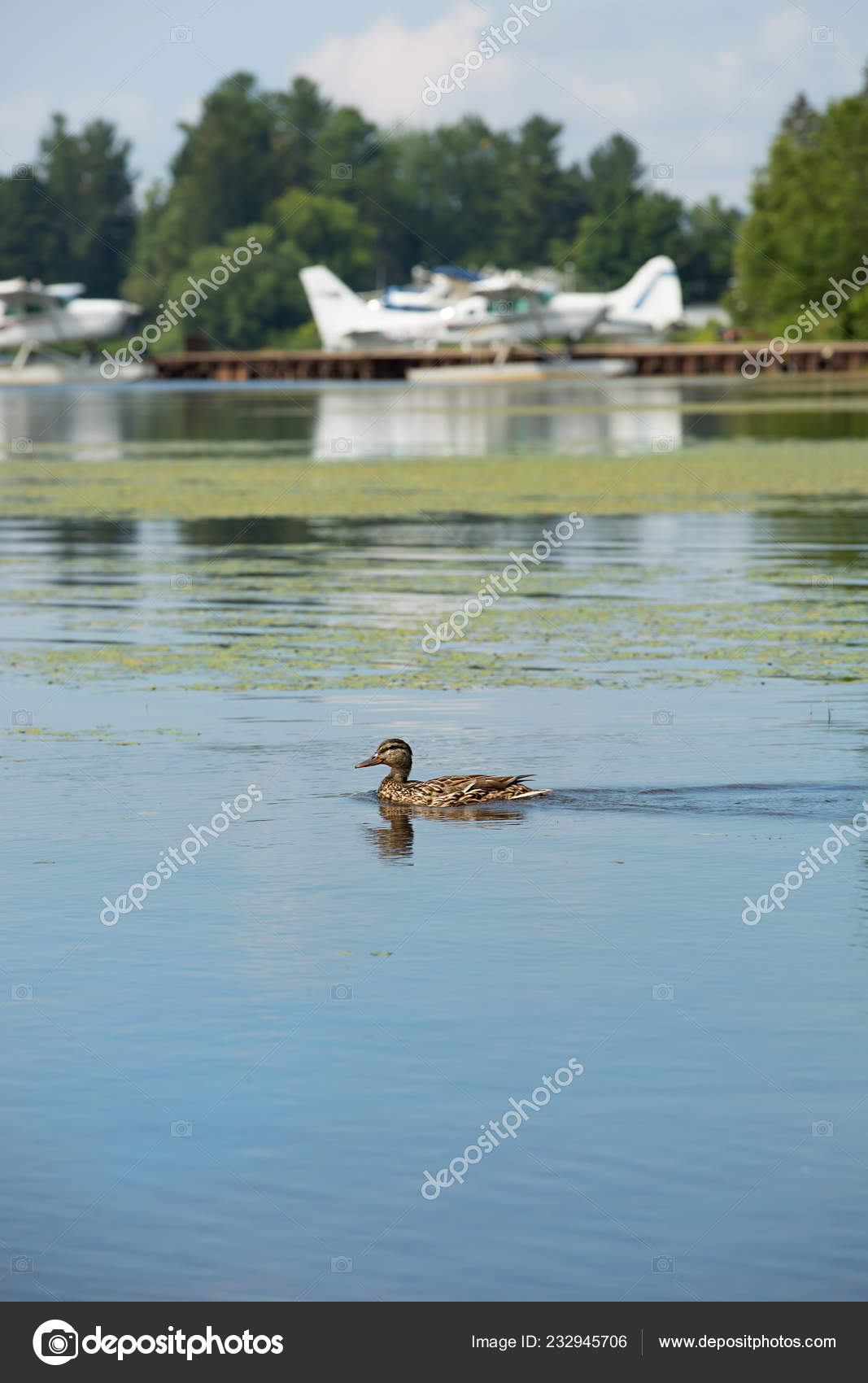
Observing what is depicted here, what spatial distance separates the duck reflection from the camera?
627 inches

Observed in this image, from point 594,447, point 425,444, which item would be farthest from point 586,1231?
point 425,444

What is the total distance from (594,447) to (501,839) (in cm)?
5283

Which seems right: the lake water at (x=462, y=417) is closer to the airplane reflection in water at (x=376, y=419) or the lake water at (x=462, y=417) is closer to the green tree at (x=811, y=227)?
the airplane reflection in water at (x=376, y=419)

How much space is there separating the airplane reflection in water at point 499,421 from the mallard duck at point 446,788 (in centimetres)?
4815

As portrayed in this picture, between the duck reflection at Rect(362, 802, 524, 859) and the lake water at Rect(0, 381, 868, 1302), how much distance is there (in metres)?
0.05

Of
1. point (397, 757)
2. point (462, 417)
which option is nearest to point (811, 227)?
point (462, 417)

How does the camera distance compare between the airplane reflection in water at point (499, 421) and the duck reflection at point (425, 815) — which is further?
the airplane reflection in water at point (499, 421)

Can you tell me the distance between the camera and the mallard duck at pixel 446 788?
16.2m

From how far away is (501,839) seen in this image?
15664 millimetres

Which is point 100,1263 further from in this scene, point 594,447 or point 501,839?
point 594,447

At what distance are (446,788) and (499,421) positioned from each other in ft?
266

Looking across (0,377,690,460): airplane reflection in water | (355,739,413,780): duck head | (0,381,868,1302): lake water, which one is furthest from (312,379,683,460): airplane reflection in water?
(355,739,413,780): duck head

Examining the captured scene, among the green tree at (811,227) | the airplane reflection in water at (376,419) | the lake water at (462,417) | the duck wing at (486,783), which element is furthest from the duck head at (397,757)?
the green tree at (811,227)

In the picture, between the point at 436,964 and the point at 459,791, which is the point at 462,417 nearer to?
the point at 459,791
